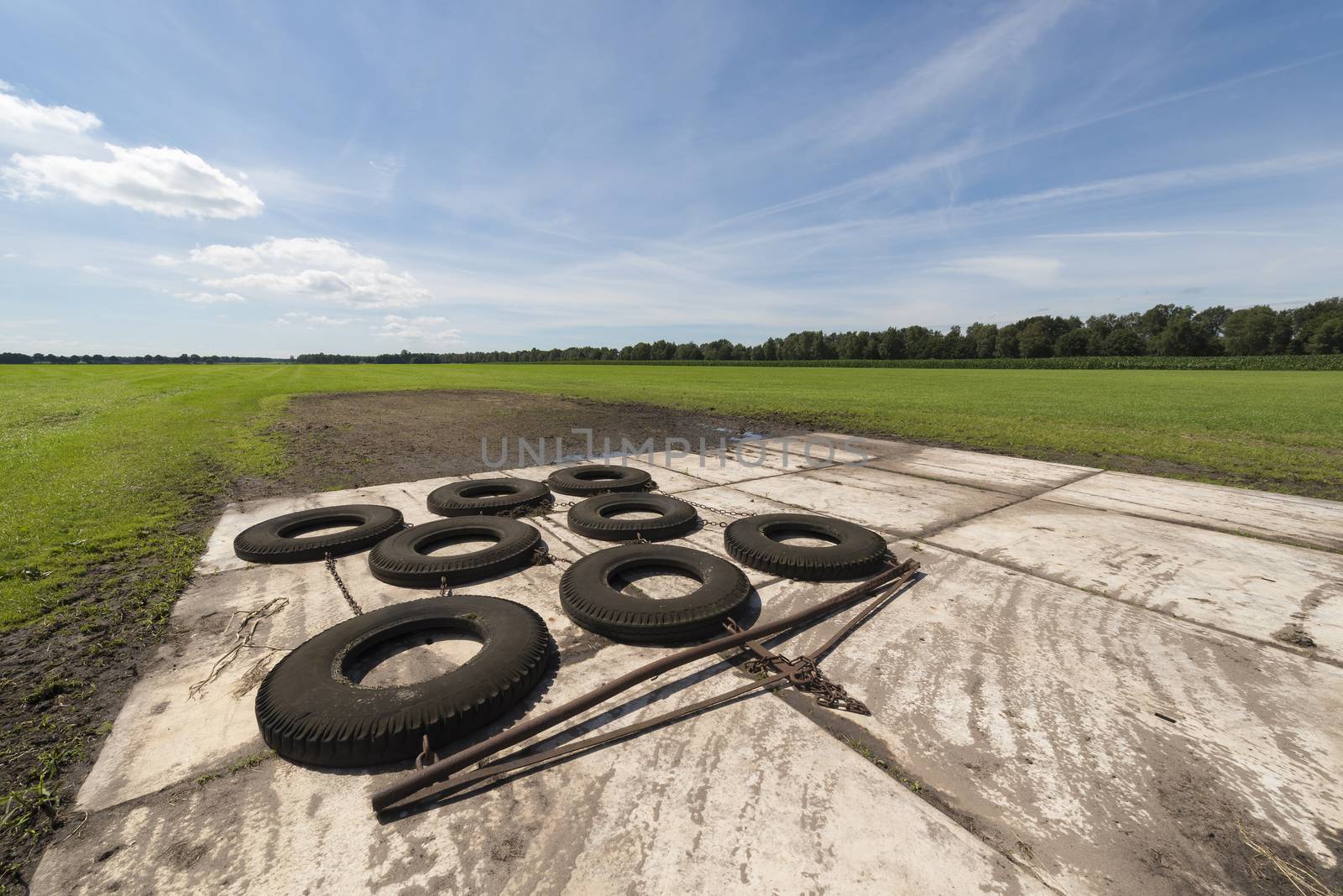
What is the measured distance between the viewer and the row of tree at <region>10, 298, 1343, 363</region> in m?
69.7

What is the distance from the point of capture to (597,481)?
7098mm

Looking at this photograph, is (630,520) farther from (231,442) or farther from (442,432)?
(231,442)

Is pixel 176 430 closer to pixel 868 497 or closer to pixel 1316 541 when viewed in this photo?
pixel 868 497

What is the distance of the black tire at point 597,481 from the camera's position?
661cm

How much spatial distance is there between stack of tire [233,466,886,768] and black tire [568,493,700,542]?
2cm

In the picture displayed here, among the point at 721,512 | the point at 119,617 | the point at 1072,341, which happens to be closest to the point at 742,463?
the point at 721,512

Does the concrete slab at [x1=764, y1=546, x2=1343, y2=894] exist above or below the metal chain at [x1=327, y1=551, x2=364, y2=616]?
below

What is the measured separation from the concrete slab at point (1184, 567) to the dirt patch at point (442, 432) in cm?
641

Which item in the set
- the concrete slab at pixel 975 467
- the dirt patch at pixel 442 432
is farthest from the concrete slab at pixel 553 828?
the concrete slab at pixel 975 467

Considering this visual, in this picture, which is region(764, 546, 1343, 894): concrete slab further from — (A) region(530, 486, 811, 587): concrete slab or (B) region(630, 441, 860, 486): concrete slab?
(B) region(630, 441, 860, 486): concrete slab

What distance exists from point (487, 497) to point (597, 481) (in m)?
1.63

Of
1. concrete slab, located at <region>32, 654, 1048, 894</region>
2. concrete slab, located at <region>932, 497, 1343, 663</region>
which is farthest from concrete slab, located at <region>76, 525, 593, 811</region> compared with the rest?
concrete slab, located at <region>932, 497, 1343, 663</region>

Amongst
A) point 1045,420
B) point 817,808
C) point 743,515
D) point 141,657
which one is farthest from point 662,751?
point 1045,420

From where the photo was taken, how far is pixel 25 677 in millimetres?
2848
